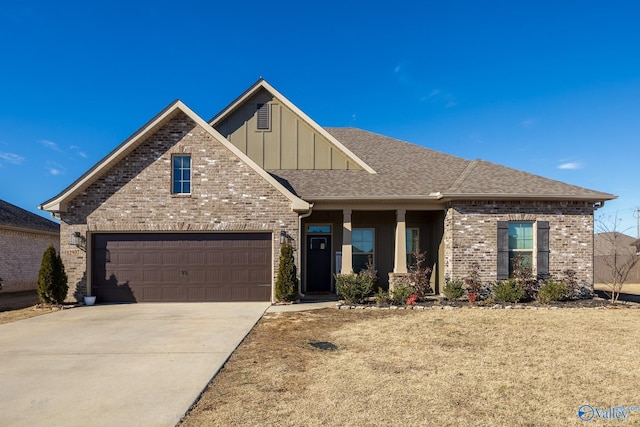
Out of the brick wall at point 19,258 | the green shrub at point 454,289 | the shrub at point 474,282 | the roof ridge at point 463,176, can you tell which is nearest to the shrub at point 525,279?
the shrub at point 474,282

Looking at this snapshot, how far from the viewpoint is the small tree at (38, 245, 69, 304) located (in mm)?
11195

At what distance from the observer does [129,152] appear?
1187 centimetres

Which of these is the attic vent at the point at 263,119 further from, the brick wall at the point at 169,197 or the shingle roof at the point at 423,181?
the brick wall at the point at 169,197

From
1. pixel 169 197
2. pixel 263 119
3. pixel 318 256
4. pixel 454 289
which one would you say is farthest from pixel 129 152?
pixel 454 289

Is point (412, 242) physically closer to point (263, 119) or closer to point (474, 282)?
point (474, 282)

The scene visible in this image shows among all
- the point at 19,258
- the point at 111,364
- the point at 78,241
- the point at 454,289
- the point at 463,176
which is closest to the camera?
the point at 111,364

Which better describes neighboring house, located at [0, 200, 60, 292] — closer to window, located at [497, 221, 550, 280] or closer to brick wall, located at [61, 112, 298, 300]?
brick wall, located at [61, 112, 298, 300]

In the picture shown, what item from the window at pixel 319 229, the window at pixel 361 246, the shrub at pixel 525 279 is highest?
the window at pixel 319 229

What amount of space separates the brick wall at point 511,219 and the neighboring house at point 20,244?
17.1m

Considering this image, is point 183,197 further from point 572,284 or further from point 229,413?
point 572,284

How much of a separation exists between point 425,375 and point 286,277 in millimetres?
6759

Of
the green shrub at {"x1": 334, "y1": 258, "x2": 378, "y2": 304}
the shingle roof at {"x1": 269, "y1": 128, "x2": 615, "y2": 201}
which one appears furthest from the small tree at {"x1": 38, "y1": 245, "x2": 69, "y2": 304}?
the green shrub at {"x1": 334, "y1": 258, "x2": 378, "y2": 304}

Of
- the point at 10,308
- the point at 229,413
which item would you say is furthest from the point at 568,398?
the point at 10,308

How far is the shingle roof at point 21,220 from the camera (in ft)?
53.1
